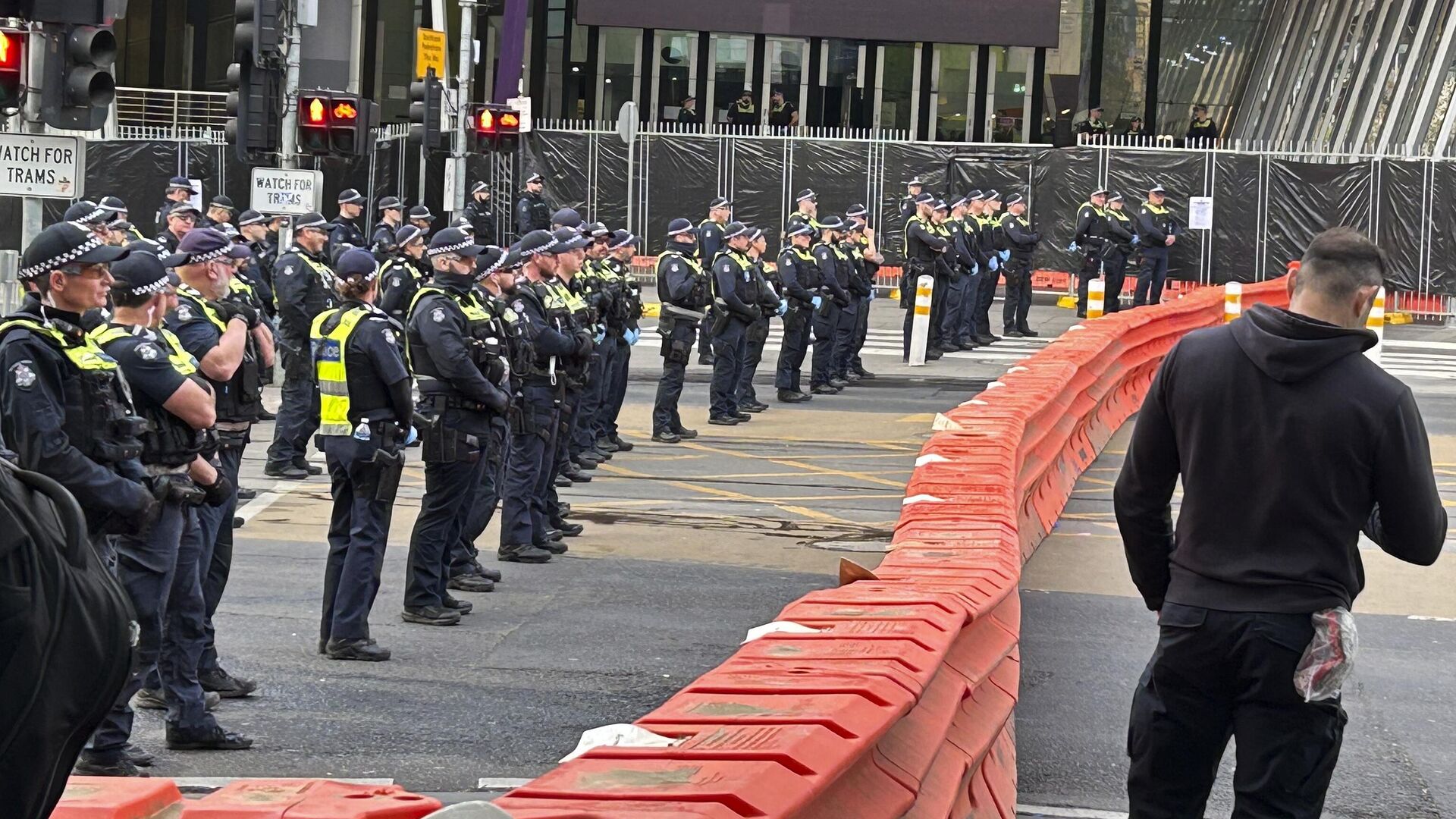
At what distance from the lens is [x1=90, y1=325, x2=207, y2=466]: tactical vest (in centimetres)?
780

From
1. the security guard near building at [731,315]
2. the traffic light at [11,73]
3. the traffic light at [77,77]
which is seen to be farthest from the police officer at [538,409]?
the security guard near building at [731,315]

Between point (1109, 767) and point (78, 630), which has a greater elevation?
point (78, 630)

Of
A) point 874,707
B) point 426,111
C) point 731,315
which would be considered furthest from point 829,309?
point 874,707

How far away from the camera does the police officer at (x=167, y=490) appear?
301 inches

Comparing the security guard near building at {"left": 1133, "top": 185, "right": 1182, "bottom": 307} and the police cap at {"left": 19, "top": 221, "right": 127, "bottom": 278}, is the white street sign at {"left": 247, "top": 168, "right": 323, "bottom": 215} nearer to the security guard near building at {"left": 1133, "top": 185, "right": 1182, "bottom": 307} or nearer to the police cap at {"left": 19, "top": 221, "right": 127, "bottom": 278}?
the police cap at {"left": 19, "top": 221, "right": 127, "bottom": 278}

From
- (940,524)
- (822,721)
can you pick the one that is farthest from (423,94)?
(822,721)

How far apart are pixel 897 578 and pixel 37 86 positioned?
9.38 meters

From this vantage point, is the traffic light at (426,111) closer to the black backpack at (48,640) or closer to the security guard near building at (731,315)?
the security guard near building at (731,315)

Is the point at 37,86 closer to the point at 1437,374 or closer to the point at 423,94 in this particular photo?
the point at 423,94

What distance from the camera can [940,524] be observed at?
7.71 metres

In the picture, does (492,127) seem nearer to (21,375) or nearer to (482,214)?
(482,214)

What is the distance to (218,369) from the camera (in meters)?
9.12

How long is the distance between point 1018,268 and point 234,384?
69.2 ft

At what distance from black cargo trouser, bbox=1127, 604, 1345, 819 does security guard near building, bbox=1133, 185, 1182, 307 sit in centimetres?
2681
